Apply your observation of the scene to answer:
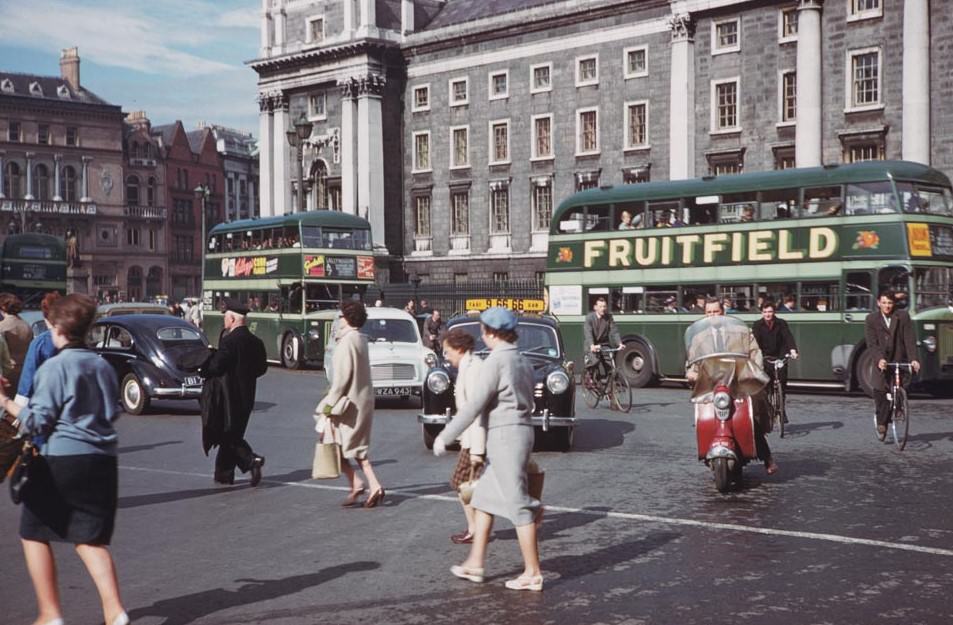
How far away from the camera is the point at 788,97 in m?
45.8

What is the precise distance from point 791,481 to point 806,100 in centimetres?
3438

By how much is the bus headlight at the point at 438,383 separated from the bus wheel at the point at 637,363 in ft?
39.8

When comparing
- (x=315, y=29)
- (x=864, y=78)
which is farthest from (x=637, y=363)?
(x=315, y=29)

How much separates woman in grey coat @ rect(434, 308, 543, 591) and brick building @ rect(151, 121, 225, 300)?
322ft

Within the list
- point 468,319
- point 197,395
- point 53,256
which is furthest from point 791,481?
point 53,256

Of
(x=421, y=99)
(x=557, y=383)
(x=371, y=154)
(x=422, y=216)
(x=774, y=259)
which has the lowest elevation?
(x=557, y=383)

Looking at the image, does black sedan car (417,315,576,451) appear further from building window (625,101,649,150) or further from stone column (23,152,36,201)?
stone column (23,152,36,201)

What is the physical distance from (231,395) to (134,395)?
902 centimetres

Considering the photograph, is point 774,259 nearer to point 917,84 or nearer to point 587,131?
point 917,84

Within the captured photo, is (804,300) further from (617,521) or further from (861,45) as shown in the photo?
(861,45)

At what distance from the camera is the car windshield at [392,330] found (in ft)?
67.8

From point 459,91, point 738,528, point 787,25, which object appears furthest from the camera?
point 459,91

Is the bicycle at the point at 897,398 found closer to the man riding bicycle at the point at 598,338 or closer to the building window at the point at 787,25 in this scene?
the man riding bicycle at the point at 598,338

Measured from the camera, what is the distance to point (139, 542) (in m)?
8.89
